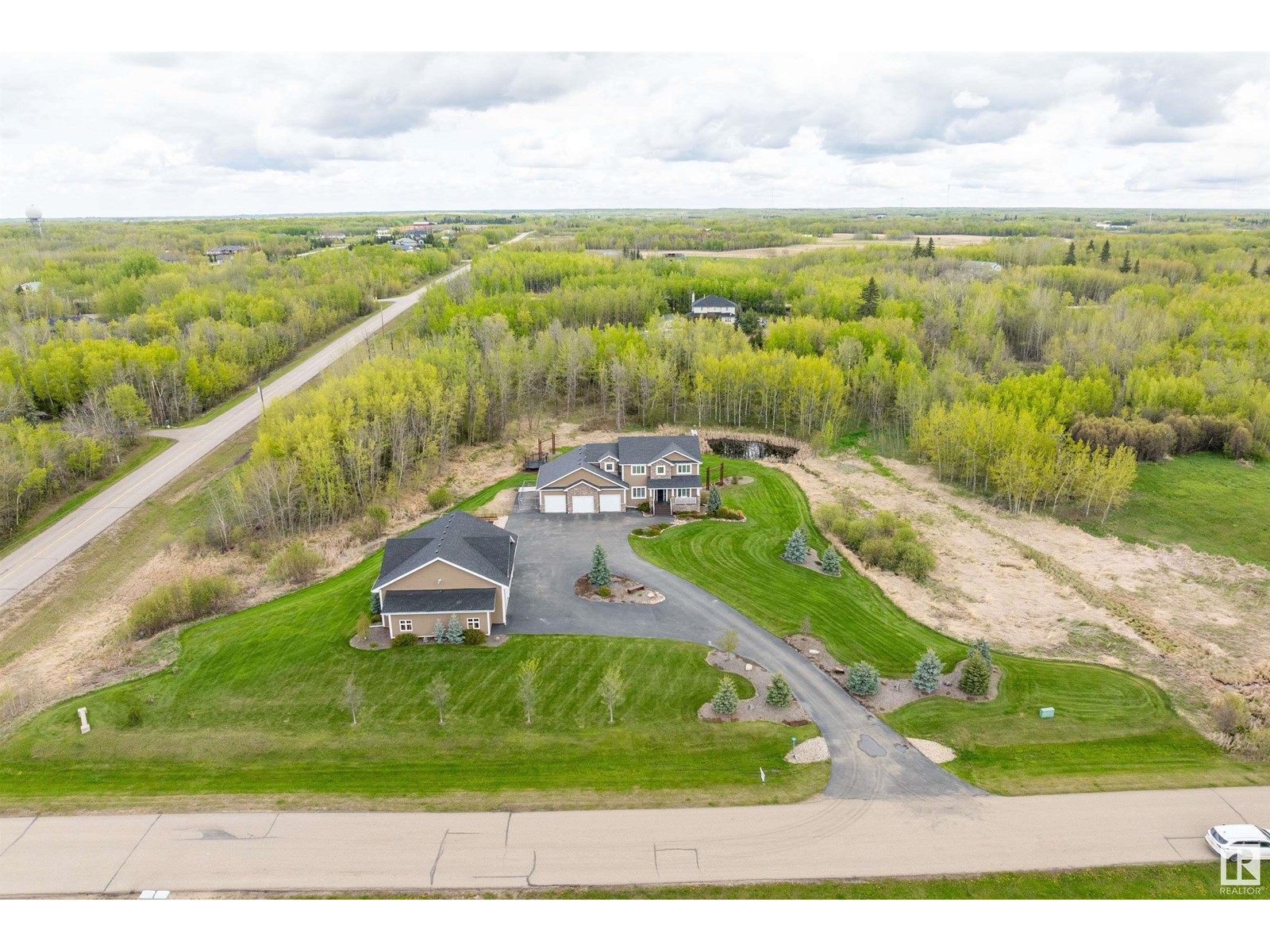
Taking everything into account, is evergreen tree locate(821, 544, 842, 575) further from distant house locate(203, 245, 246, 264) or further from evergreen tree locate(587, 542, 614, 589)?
distant house locate(203, 245, 246, 264)

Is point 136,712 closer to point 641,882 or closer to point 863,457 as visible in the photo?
point 641,882

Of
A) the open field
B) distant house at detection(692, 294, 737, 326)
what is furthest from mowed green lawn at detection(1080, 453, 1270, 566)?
distant house at detection(692, 294, 737, 326)

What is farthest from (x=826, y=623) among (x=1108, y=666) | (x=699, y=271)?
(x=699, y=271)

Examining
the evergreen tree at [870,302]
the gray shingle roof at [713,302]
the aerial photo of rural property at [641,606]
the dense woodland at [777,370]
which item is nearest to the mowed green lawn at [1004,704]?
the aerial photo of rural property at [641,606]

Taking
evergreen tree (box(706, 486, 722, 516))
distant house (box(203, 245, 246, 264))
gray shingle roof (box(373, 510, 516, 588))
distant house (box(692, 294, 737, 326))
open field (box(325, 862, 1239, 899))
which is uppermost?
distant house (box(203, 245, 246, 264))

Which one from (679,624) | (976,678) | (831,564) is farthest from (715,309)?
(976,678)

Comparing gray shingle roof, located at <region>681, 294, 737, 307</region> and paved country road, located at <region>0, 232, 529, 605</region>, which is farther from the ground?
gray shingle roof, located at <region>681, 294, 737, 307</region>
